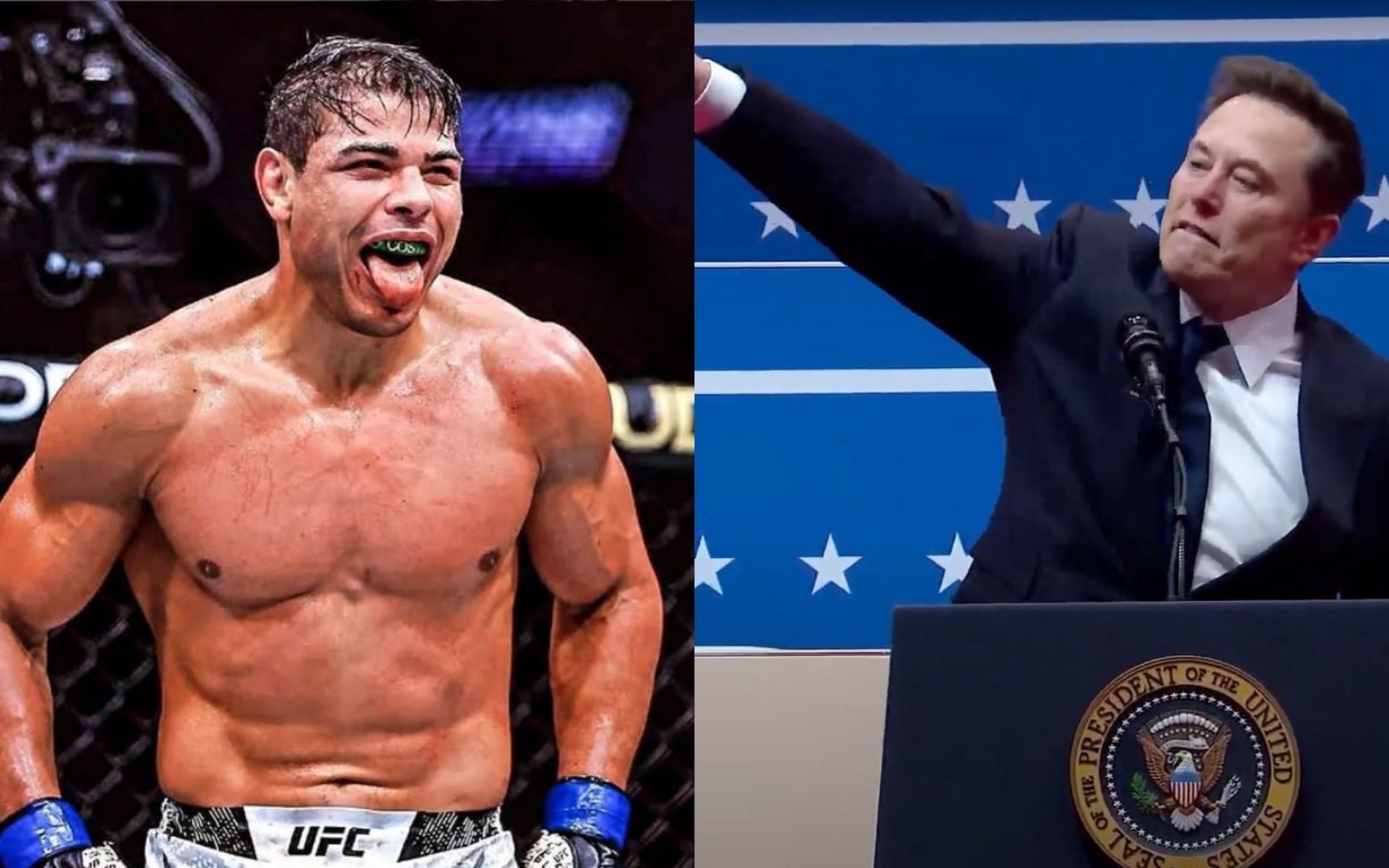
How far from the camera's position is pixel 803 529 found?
269cm

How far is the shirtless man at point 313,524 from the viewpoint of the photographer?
Result: 7.54ft

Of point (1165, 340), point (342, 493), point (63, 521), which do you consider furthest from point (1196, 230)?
point (63, 521)

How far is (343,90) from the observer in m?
2.33

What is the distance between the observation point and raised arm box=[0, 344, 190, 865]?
2291mm

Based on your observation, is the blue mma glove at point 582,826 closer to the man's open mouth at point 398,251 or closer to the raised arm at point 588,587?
the raised arm at point 588,587

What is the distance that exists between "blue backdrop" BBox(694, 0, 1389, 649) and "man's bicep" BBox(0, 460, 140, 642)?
86 centimetres

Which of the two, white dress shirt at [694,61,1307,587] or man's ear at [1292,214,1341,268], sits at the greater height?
man's ear at [1292,214,1341,268]

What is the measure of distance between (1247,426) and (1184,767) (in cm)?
83

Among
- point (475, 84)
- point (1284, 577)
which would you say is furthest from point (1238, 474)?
point (475, 84)

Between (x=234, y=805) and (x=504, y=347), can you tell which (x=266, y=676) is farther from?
(x=504, y=347)

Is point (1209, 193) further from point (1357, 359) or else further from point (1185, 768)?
point (1185, 768)


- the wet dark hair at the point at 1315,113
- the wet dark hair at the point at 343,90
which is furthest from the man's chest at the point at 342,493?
the wet dark hair at the point at 1315,113

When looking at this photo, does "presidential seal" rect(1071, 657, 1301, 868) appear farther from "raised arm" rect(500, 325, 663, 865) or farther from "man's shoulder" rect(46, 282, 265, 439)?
"man's shoulder" rect(46, 282, 265, 439)

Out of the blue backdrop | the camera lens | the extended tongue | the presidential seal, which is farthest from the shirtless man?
the presidential seal
